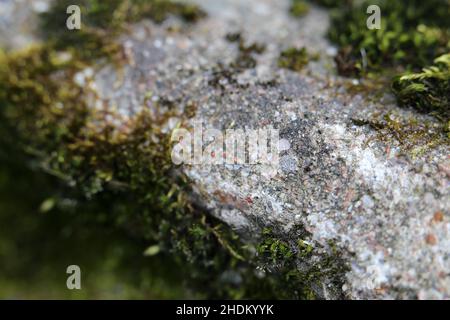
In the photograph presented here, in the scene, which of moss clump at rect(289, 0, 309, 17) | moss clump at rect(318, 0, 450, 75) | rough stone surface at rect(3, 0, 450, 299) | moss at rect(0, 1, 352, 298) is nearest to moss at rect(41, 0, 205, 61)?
moss at rect(0, 1, 352, 298)

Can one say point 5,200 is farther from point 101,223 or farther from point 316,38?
point 316,38

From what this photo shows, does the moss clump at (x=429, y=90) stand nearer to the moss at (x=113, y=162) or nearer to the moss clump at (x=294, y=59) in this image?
the moss clump at (x=294, y=59)

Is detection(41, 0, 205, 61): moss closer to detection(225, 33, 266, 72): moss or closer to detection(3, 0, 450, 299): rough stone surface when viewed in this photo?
detection(3, 0, 450, 299): rough stone surface

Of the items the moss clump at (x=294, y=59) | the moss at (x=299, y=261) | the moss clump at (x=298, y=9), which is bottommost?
the moss at (x=299, y=261)

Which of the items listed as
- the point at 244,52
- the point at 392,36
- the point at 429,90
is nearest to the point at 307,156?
the point at 429,90

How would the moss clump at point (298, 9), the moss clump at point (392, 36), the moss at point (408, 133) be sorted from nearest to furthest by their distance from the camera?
the moss at point (408, 133) → the moss clump at point (392, 36) → the moss clump at point (298, 9)

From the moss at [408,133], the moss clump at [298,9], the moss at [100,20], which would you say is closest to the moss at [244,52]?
the moss at [100,20]

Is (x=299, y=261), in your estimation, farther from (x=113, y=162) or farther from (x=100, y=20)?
(x=100, y=20)
